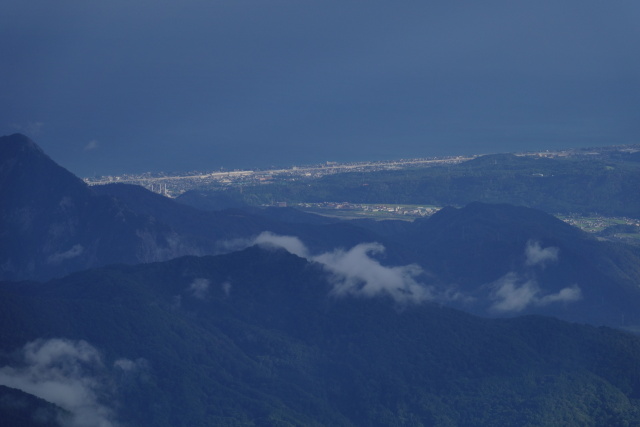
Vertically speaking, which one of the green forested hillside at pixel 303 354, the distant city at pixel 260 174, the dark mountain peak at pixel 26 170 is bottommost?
the green forested hillside at pixel 303 354

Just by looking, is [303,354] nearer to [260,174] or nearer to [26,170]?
[26,170]

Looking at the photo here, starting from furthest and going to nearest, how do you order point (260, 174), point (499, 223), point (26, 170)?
point (260, 174) < point (499, 223) < point (26, 170)

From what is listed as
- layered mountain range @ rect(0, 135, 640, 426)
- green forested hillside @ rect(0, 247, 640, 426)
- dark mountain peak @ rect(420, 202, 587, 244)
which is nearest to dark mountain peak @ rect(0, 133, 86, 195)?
layered mountain range @ rect(0, 135, 640, 426)

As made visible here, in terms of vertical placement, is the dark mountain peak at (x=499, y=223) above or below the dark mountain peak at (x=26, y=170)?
below

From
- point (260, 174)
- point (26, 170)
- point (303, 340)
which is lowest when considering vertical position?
point (303, 340)

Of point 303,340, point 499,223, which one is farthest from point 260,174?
point 303,340

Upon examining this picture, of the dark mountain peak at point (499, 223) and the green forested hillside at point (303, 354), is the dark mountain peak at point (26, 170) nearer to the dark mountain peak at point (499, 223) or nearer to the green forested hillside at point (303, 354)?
the green forested hillside at point (303, 354)

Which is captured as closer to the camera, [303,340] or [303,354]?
[303,354]

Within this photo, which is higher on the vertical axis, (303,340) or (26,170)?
(26,170)

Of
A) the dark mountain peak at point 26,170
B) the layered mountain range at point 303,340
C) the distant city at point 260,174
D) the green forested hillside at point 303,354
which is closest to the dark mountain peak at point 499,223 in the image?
the layered mountain range at point 303,340

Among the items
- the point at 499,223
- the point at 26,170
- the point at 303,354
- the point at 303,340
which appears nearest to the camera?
the point at 303,354

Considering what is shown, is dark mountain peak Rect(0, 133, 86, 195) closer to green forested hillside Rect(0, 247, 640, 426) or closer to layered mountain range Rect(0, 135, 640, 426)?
layered mountain range Rect(0, 135, 640, 426)

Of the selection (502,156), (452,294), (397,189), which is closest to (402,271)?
(452,294)
